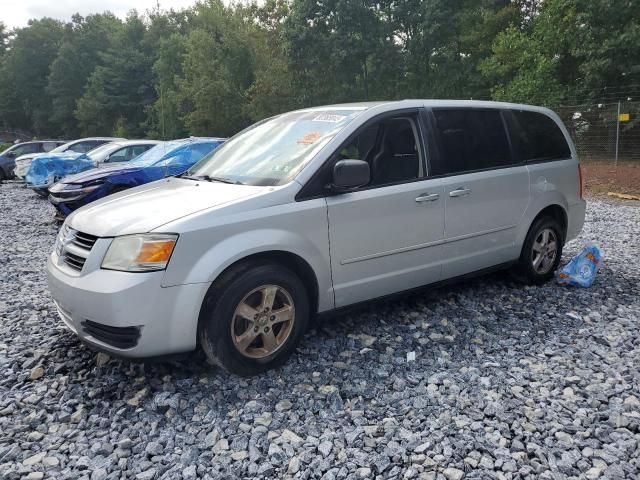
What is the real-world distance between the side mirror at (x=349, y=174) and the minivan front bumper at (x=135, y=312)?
3.70 ft

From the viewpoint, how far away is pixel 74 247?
3.35m

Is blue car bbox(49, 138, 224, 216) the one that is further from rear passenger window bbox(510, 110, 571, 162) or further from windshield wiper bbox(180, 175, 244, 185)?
rear passenger window bbox(510, 110, 571, 162)

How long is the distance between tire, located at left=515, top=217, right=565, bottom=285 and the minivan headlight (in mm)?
3567

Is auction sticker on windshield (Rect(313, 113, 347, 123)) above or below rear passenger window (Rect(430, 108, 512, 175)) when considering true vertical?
above

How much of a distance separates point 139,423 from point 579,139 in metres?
17.8

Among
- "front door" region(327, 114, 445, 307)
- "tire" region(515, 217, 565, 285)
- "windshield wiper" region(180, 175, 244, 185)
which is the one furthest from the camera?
"tire" region(515, 217, 565, 285)

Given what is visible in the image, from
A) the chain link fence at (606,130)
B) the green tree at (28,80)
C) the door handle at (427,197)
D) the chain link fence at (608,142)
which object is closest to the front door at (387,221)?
the door handle at (427,197)

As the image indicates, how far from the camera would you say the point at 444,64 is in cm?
2956

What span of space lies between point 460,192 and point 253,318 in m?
2.10

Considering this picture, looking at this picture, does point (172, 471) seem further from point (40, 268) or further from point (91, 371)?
point (40, 268)

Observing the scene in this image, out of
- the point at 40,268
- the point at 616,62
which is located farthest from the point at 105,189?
the point at 616,62

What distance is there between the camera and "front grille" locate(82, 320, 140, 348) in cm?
301

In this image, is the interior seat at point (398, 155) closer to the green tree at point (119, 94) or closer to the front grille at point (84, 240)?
the front grille at point (84, 240)

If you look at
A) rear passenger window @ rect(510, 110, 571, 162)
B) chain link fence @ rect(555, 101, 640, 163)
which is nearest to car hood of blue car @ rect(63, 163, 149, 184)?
rear passenger window @ rect(510, 110, 571, 162)
